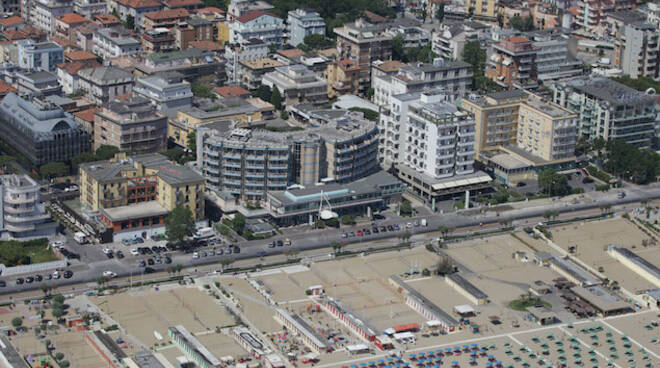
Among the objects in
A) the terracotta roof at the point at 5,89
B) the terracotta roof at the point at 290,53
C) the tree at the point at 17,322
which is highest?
the terracotta roof at the point at 290,53

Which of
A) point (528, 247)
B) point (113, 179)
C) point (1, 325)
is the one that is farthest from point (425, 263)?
point (1, 325)

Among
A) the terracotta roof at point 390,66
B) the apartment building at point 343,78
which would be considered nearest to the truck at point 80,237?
the apartment building at point 343,78

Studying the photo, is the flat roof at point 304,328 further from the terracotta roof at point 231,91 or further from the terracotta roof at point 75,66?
the terracotta roof at point 75,66

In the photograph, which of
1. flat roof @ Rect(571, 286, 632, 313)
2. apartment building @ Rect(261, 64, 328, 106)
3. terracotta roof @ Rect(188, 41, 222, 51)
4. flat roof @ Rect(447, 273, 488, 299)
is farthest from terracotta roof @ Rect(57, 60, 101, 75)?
flat roof @ Rect(571, 286, 632, 313)

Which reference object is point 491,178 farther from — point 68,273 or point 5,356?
point 5,356

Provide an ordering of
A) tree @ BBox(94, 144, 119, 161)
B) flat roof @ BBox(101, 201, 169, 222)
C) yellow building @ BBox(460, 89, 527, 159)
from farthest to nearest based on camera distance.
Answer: yellow building @ BBox(460, 89, 527, 159), tree @ BBox(94, 144, 119, 161), flat roof @ BBox(101, 201, 169, 222)

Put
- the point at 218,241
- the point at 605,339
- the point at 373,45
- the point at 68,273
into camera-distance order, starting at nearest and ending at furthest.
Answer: the point at 605,339 < the point at 68,273 < the point at 218,241 < the point at 373,45

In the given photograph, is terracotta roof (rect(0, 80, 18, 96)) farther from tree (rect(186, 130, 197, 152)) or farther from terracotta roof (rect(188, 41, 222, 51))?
terracotta roof (rect(188, 41, 222, 51))
